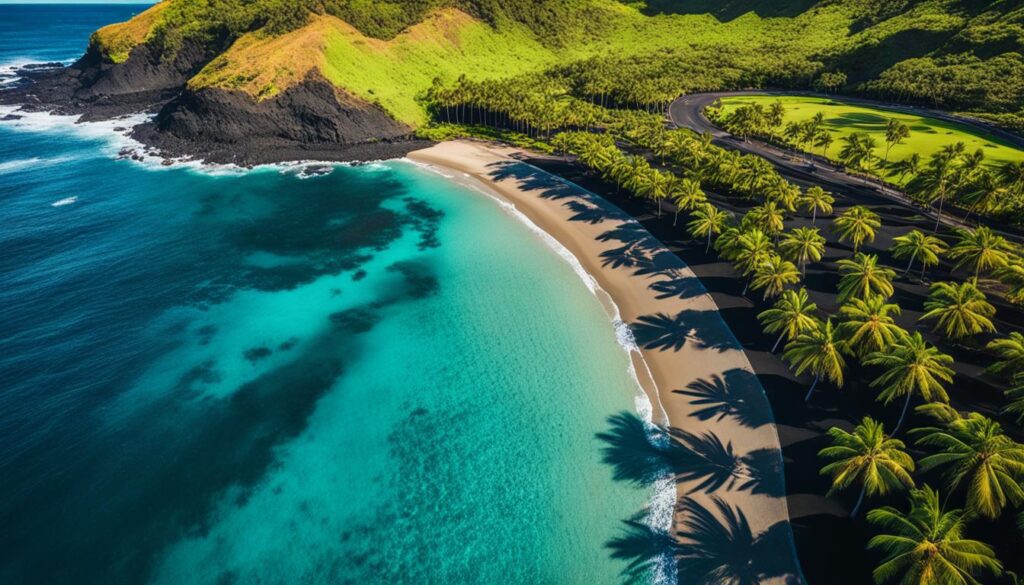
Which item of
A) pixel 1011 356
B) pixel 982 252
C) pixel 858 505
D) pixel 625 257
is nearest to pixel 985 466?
pixel 858 505

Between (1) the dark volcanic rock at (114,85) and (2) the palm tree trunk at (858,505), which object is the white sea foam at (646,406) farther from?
(1) the dark volcanic rock at (114,85)

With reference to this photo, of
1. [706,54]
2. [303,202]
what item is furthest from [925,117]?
[303,202]

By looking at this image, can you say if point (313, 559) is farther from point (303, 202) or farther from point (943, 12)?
point (943, 12)

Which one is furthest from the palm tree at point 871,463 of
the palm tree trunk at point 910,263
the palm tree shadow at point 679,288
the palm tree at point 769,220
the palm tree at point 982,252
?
the palm tree at point 982,252

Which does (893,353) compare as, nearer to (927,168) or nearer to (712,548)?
(712,548)

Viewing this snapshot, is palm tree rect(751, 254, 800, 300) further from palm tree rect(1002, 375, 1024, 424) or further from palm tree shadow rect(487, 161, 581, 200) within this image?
palm tree shadow rect(487, 161, 581, 200)

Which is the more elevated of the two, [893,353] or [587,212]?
[587,212]

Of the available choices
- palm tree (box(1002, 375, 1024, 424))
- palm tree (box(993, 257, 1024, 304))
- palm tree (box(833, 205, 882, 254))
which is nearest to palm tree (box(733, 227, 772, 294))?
palm tree (box(833, 205, 882, 254))
